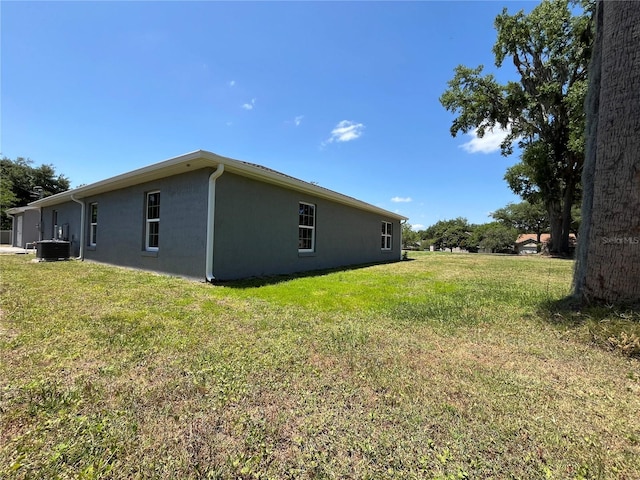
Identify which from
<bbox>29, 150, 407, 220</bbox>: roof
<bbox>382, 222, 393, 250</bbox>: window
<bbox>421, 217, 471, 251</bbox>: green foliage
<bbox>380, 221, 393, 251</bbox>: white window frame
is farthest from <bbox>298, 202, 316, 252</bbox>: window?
Result: <bbox>421, 217, 471, 251</bbox>: green foliage

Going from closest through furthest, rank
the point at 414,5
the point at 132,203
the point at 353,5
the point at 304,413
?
the point at 304,413, the point at 353,5, the point at 414,5, the point at 132,203

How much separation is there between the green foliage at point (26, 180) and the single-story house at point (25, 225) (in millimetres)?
10757

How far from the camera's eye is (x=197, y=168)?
6758mm

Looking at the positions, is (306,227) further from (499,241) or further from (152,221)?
(499,241)

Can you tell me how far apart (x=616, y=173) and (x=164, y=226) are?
8.68 m

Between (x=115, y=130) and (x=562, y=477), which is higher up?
(x=115, y=130)

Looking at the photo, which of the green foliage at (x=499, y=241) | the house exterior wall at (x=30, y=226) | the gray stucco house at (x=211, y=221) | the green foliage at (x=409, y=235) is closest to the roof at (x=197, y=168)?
the gray stucco house at (x=211, y=221)

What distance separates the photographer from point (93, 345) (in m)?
2.88

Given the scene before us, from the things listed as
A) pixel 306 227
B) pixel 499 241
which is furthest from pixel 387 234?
pixel 499 241

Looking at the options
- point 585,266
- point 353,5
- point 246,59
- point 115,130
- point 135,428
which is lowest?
point 135,428

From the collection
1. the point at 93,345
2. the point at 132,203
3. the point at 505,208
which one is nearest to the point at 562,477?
the point at 93,345

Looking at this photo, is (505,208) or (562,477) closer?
(562,477)

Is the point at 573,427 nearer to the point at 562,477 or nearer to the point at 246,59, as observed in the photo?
the point at 562,477

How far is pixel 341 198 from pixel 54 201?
12814 mm
